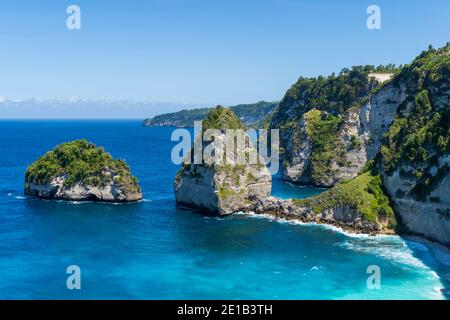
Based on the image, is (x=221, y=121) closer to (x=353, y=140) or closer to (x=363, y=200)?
(x=363, y=200)

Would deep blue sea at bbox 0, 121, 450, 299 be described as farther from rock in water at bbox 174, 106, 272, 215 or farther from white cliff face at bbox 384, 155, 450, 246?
rock in water at bbox 174, 106, 272, 215

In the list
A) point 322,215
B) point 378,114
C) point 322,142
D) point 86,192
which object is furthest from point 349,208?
point 86,192

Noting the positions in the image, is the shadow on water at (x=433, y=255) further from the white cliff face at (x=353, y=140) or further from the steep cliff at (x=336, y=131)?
the steep cliff at (x=336, y=131)

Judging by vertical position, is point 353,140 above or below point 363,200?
above

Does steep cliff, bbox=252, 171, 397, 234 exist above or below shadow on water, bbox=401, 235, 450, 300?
above

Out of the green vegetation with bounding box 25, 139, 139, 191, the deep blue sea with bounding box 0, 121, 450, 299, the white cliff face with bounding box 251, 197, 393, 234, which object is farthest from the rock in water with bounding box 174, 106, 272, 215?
the green vegetation with bounding box 25, 139, 139, 191
